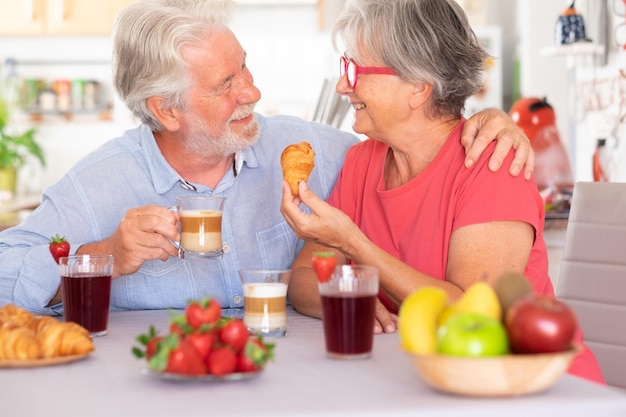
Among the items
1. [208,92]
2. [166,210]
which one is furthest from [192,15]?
[166,210]

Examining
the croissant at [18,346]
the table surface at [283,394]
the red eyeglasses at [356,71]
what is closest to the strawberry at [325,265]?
the table surface at [283,394]

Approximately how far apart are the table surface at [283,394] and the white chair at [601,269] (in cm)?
99

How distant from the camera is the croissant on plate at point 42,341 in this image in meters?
1.46

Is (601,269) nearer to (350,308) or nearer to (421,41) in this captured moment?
(421,41)

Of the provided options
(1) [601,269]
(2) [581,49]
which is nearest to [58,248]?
(1) [601,269]

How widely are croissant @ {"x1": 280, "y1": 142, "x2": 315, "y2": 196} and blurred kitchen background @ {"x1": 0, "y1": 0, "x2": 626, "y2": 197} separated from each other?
11.0ft

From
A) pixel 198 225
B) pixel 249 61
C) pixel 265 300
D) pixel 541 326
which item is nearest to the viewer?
pixel 541 326

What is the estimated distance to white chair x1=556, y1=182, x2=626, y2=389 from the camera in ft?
7.56

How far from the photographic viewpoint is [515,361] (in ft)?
3.80

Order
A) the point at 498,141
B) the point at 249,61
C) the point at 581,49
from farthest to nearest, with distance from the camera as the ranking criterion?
the point at 249,61 → the point at 581,49 → the point at 498,141

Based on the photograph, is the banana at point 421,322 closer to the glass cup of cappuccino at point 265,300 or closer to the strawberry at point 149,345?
the strawberry at point 149,345

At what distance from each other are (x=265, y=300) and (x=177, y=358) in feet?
1.38

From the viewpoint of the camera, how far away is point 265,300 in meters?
1.69

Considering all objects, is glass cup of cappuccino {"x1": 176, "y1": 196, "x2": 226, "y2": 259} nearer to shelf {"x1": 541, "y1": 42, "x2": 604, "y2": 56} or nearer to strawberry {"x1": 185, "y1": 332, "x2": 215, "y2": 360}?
strawberry {"x1": 185, "y1": 332, "x2": 215, "y2": 360}
